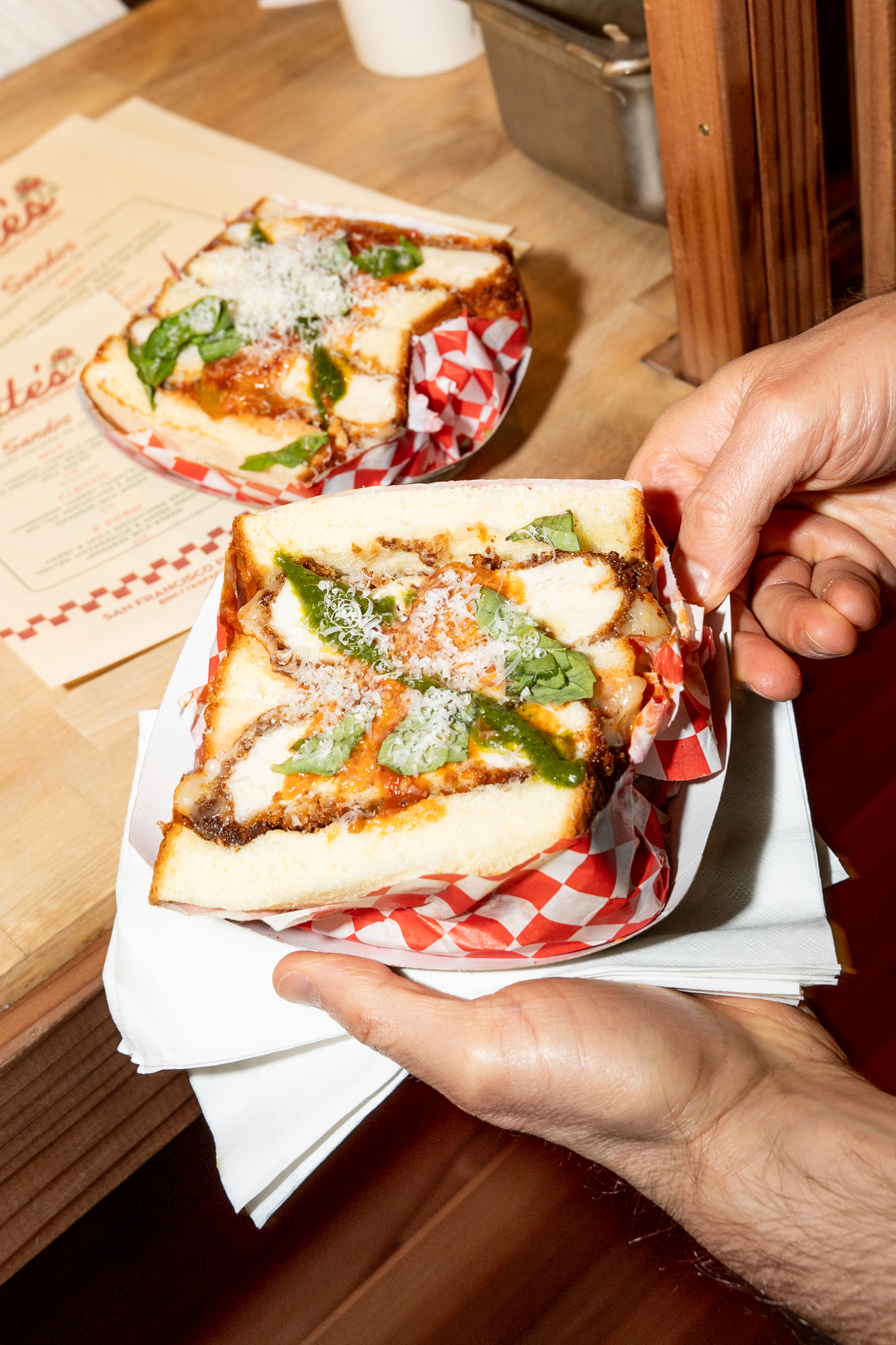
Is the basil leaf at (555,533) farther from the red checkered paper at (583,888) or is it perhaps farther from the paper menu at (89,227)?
the paper menu at (89,227)

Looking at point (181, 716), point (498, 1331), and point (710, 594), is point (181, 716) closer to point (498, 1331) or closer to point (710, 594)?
point (710, 594)

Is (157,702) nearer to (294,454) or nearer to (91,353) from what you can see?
(294,454)

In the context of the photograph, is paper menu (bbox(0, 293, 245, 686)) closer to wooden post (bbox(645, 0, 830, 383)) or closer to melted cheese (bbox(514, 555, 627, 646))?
melted cheese (bbox(514, 555, 627, 646))

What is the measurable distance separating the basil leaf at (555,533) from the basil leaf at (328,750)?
33 centimetres

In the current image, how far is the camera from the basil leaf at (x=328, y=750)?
117 centimetres

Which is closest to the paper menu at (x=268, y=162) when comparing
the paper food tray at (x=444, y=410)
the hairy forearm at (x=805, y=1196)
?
the paper food tray at (x=444, y=410)

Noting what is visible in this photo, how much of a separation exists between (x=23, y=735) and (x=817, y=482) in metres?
1.32

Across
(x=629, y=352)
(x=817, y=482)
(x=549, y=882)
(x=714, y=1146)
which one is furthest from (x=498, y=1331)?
(x=629, y=352)

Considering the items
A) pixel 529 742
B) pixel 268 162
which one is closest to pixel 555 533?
pixel 529 742

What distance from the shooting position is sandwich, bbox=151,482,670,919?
1131 mm

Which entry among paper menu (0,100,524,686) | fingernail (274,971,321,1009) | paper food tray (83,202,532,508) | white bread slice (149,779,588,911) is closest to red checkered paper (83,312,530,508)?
paper food tray (83,202,532,508)

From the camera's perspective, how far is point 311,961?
1.18 m

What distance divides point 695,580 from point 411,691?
0.43m

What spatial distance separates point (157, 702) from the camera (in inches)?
64.4
